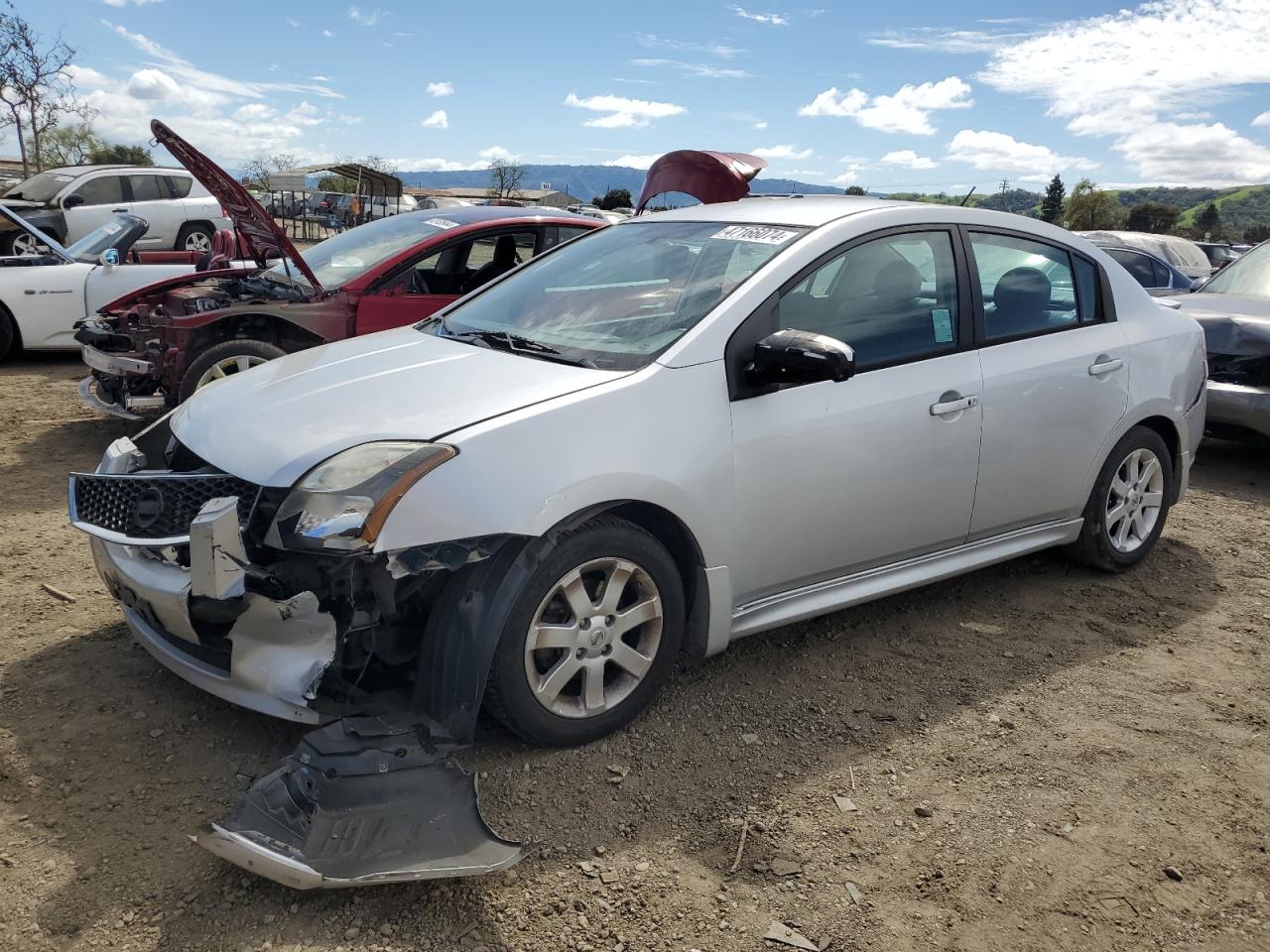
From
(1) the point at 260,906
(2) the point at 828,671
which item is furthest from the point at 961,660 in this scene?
(1) the point at 260,906

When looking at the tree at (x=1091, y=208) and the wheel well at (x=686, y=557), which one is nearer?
the wheel well at (x=686, y=557)

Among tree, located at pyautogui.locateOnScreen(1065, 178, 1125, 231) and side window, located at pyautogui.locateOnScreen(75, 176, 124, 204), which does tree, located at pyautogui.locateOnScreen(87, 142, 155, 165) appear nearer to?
side window, located at pyautogui.locateOnScreen(75, 176, 124, 204)

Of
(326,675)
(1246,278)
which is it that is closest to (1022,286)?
(326,675)

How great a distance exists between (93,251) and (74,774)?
23.3 ft

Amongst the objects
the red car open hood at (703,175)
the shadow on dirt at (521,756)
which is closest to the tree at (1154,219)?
the red car open hood at (703,175)

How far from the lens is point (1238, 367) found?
6496 mm

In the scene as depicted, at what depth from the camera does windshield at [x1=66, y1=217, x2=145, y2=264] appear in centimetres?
837

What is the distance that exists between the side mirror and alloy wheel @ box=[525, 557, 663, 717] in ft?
2.47

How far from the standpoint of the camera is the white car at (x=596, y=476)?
2627 mm

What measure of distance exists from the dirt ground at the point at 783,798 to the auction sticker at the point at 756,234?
1.52m

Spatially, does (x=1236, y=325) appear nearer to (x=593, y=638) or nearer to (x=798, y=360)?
(x=798, y=360)

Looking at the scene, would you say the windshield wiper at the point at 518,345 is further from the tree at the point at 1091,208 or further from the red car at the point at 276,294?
the tree at the point at 1091,208

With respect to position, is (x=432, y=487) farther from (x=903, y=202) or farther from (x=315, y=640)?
(x=903, y=202)

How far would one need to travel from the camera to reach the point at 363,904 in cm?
232
